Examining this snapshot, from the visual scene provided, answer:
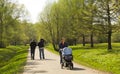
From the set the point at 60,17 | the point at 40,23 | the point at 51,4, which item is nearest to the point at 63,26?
the point at 60,17

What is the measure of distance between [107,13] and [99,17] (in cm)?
113

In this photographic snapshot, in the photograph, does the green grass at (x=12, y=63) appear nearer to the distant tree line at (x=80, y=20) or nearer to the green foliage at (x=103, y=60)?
the green foliage at (x=103, y=60)

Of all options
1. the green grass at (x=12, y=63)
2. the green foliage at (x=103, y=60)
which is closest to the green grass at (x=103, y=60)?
the green foliage at (x=103, y=60)

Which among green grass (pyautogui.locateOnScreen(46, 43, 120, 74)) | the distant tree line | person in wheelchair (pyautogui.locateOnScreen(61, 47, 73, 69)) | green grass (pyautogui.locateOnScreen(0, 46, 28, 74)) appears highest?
the distant tree line

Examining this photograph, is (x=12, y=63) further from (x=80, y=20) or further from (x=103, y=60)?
(x=80, y=20)

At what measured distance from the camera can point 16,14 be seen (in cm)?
7600

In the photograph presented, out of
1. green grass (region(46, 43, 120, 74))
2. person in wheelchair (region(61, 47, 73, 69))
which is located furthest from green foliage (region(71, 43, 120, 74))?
person in wheelchair (region(61, 47, 73, 69))

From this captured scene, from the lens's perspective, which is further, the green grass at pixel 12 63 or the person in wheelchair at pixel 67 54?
the green grass at pixel 12 63

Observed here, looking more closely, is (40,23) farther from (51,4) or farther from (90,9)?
(90,9)

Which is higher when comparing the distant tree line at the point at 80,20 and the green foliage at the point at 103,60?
the distant tree line at the point at 80,20

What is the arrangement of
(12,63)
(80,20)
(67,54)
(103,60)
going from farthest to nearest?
1. (80,20)
2. (12,63)
3. (103,60)
4. (67,54)

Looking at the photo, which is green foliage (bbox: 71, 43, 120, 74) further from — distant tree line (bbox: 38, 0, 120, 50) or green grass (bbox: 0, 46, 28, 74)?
green grass (bbox: 0, 46, 28, 74)

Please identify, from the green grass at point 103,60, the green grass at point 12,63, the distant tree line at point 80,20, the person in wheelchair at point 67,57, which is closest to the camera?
the person in wheelchair at point 67,57

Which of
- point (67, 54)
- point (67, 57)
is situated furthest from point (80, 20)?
point (67, 57)
